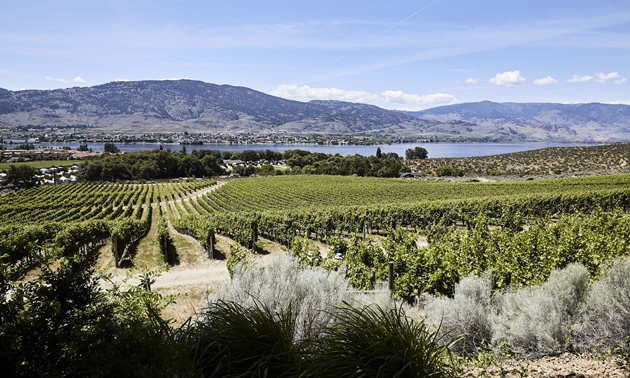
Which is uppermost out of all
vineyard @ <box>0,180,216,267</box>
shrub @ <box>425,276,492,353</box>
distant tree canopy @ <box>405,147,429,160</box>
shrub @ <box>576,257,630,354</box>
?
distant tree canopy @ <box>405,147,429,160</box>

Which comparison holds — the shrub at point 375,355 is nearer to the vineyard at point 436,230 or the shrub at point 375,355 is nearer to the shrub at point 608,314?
the shrub at point 608,314

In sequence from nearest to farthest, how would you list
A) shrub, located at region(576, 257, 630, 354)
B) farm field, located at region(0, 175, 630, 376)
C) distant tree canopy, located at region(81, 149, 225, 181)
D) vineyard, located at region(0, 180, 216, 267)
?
shrub, located at region(576, 257, 630, 354) → farm field, located at region(0, 175, 630, 376) → vineyard, located at region(0, 180, 216, 267) → distant tree canopy, located at region(81, 149, 225, 181)

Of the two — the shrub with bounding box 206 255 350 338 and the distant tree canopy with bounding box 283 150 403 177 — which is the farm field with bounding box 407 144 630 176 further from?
the shrub with bounding box 206 255 350 338

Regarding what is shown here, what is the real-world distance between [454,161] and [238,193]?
79.5 meters

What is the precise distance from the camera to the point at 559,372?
427cm

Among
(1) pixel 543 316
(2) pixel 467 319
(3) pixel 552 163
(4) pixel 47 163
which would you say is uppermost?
(3) pixel 552 163

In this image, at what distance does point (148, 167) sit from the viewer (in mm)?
113375

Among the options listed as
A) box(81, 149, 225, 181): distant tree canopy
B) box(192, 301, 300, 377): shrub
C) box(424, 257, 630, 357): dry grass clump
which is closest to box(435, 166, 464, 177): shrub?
box(81, 149, 225, 181): distant tree canopy

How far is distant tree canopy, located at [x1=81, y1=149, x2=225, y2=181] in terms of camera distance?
11006cm

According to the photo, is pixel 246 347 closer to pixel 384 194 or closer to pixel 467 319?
pixel 467 319

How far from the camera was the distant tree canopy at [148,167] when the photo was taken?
110 m

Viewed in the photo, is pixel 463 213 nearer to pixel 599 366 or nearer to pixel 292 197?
pixel 599 366

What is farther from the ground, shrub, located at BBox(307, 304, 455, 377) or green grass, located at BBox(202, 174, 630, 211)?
shrub, located at BBox(307, 304, 455, 377)

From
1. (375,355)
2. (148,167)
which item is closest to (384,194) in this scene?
(375,355)
